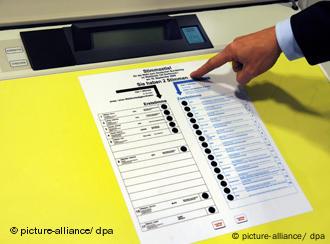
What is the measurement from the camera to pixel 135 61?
44.6 inches

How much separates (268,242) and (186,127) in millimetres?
276

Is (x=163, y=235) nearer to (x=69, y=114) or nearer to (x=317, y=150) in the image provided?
(x=69, y=114)

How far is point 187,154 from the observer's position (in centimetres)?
100

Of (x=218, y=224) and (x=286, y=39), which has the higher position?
(x=286, y=39)

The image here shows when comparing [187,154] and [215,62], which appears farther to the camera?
[215,62]

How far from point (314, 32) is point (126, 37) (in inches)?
16.4

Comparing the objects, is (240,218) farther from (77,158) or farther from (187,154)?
(77,158)

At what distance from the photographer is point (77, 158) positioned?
37.0 inches

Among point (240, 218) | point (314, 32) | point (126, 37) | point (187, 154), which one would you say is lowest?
point (240, 218)

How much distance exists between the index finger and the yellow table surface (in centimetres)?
7

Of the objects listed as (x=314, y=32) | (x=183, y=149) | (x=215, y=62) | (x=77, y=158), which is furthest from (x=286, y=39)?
(x=77, y=158)

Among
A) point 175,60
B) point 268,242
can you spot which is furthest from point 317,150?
point 175,60

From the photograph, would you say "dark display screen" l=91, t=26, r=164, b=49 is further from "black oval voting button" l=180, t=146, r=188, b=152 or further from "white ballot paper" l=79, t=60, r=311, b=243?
"black oval voting button" l=180, t=146, r=188, b=152

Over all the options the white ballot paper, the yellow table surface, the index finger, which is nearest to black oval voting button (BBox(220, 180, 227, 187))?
the white ballot paper
